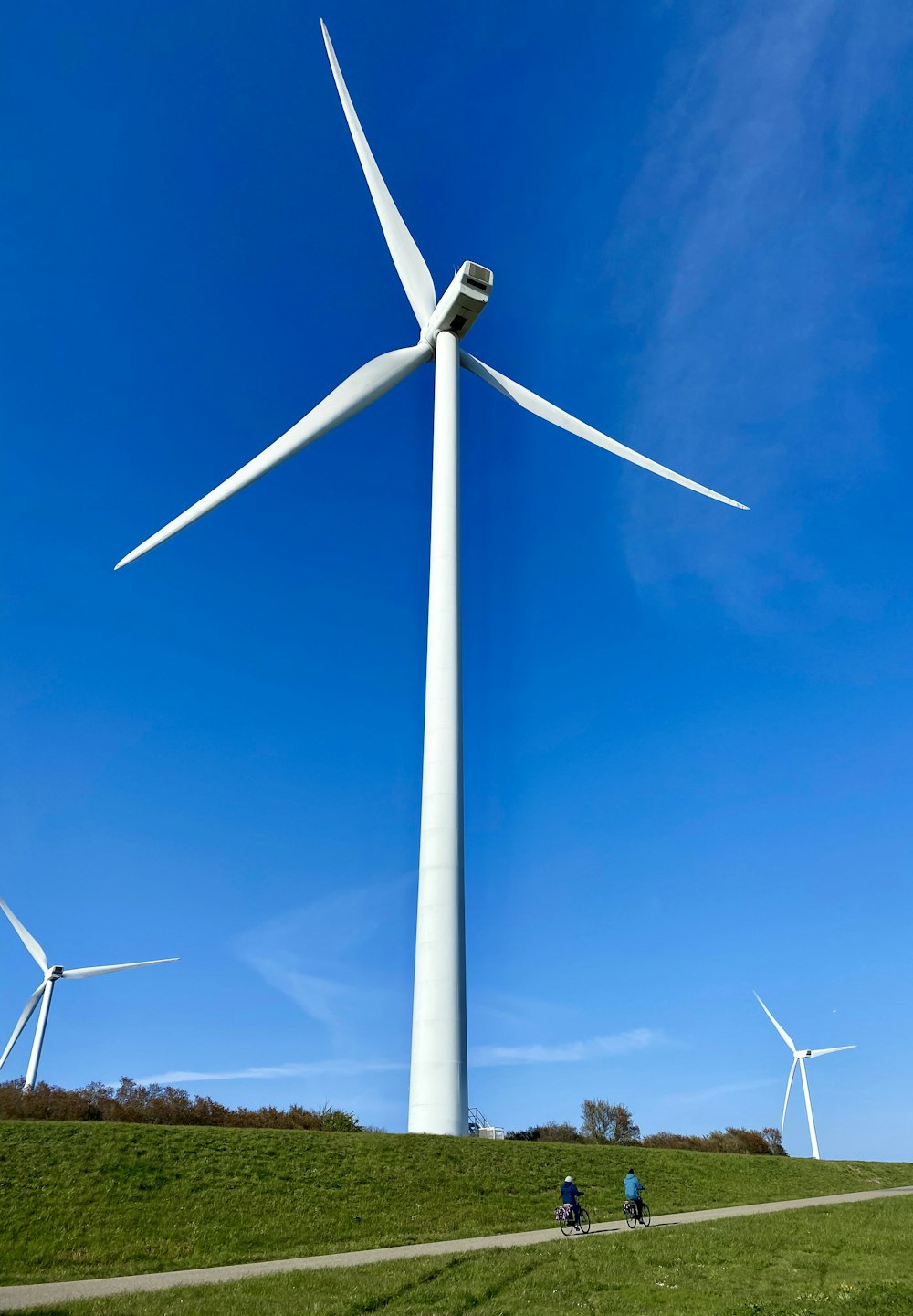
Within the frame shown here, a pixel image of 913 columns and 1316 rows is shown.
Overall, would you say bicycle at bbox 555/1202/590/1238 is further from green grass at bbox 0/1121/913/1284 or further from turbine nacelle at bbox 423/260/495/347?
turbine nacelle at bbox 423/260/495/347

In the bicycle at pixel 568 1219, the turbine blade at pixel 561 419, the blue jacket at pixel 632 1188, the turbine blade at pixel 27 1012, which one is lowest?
the bicycle at pixel 568 1219

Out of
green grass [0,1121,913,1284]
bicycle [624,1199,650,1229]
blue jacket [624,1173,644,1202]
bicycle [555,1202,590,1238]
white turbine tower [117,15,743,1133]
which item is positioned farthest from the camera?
white turbine tower [117,15,743,1133]

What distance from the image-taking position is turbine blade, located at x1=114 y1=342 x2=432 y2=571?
1469 inches

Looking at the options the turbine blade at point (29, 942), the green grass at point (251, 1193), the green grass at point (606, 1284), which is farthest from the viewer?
the turbine blade at point (29, 942)

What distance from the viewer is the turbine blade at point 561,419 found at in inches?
1802

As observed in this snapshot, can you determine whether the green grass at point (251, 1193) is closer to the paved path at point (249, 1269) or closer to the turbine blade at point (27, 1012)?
the paved path at point (249, 1269)

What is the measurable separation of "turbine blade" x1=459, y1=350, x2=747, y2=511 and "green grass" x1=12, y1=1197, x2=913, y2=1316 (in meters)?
32.0

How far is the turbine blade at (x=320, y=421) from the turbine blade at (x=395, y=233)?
3797 millimetres

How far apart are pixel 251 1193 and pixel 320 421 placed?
30986mm

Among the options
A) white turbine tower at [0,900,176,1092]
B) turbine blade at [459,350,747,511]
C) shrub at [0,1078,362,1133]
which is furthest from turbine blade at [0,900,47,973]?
turbine blade at [459,350,747,511]

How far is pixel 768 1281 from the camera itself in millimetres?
16828

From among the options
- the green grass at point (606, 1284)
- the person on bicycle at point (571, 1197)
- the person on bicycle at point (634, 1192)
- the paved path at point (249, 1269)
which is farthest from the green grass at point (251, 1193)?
the green grass at point (606, 1284)

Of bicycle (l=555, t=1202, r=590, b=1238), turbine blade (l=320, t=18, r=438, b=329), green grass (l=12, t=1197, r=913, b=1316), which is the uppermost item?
turbine blade (l=320, t=18, r=438, b=329)

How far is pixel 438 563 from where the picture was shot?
41219mm
